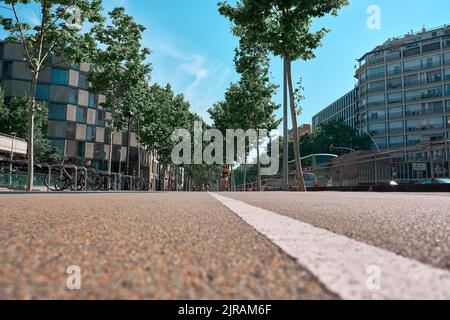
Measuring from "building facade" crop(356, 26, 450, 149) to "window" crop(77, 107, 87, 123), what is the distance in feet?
200

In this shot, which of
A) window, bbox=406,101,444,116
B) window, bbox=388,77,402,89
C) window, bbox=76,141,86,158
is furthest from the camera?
window, bbox=388,77,402,89

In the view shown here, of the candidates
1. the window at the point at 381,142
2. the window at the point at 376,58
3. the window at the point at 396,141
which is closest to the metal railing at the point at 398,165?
the window at the point at 396,141

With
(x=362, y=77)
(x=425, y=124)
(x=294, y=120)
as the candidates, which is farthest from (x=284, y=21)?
(x=362, y=77)

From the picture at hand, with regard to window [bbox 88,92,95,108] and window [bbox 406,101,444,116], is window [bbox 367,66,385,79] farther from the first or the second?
window [bbox 88,92,95,108]

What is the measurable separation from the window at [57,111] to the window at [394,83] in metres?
66.7

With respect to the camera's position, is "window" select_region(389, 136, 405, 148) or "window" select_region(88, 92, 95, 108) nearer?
"window" select_region(88, 92, 95, 108)

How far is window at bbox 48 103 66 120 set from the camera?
5234 cm

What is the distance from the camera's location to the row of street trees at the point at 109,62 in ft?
54.4

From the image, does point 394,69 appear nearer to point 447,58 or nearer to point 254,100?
point 447,58

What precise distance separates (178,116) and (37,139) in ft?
53.2

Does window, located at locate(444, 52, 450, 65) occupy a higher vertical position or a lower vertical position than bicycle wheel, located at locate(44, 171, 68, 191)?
higher

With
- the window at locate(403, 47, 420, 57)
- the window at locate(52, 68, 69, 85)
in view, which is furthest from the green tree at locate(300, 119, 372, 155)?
the window at locate(52, 68, 69, 85)
